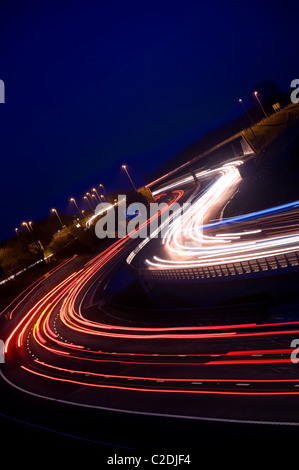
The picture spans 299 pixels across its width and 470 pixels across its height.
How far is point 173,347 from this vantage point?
70.7ft

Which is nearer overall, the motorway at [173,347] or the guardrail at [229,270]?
the motorway at [173,347]

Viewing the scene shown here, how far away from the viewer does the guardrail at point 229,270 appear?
2195cm

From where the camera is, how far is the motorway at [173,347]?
14758 millimetres

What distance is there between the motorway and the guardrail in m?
0.26

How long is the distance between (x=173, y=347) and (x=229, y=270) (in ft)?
23.2

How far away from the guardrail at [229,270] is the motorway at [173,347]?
26cm

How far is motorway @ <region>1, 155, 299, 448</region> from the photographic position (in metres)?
14.8

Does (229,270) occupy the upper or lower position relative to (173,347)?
upper

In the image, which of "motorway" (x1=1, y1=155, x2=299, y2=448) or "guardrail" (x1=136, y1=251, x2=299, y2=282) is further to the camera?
"guardrail" (x1=136, y1=251, x2=299, y2=282)

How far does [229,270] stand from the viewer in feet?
83.8

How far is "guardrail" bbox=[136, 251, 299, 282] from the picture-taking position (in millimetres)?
21953

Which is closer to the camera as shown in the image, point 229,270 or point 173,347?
point 173,347
